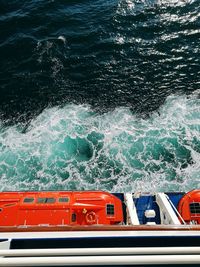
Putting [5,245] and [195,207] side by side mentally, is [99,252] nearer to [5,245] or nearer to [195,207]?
[5,245]

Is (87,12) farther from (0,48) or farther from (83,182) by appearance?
(83,182)

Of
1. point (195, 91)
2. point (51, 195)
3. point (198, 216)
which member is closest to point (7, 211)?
point (51, 195)

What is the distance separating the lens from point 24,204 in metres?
15.8

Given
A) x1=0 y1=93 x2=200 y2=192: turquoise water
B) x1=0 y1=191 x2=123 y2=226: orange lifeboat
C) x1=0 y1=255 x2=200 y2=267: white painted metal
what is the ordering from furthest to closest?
1. x1=0 y1=93 x2=200 y2=192: turquoise water
2. x1=0 y1=191 x2=123 y2=226: orange lifeboat
3. x1=0 y1=255 x2=200 y2=267: white painted metal

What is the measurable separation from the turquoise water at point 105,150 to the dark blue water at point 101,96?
0.25ft

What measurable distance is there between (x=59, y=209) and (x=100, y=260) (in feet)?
32.2

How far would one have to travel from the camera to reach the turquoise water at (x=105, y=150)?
20719mm

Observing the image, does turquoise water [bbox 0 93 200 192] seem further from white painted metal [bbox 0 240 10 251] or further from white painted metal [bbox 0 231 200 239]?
white painted metal [bbox 0 240 10 251]

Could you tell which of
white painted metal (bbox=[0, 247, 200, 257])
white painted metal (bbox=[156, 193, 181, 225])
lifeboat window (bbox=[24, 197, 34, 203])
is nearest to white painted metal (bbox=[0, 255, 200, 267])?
white painted metal (bbox=[0, 247, 200, 257])

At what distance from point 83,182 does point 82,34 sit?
18.3 meters

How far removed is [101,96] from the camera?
25.9m

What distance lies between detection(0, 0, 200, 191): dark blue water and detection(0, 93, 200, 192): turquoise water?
0.25 feet

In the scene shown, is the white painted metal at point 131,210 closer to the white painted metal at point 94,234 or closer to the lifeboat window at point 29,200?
the lifeboat window at point 29,200

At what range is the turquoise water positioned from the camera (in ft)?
68.0
